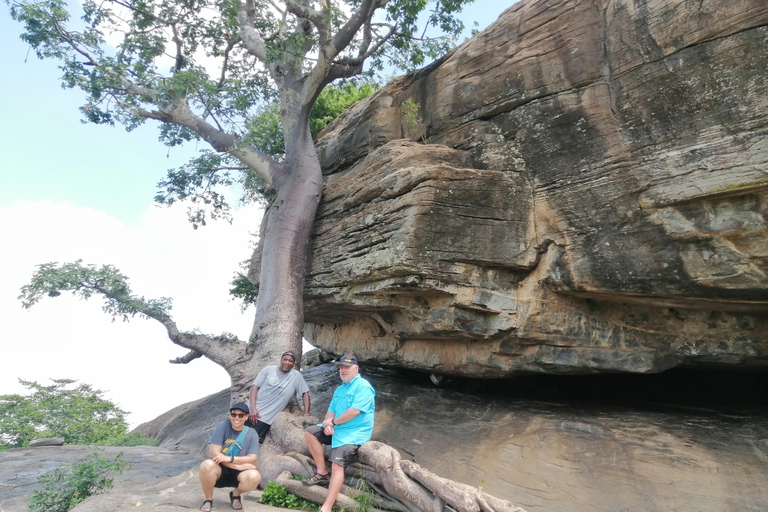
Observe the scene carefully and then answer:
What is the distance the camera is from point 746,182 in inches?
191

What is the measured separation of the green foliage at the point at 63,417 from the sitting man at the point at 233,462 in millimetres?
7719

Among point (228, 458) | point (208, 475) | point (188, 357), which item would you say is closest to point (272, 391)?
point (228, 458)

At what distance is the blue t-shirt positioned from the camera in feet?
15.4

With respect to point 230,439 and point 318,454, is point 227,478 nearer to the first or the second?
point 230,439

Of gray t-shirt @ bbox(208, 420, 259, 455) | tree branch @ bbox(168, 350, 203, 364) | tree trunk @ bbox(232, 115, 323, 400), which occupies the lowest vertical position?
gray t-shirt @ bbox(208, 420, 259, 455)

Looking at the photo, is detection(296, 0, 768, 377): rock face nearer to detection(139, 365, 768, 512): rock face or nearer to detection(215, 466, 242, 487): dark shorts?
detection(139, 365, 768, 512): rock face

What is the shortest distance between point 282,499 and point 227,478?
667 millimetres

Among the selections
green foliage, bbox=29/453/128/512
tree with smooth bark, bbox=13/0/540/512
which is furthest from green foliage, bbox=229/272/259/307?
green foliage, bbox=29/453/128/512

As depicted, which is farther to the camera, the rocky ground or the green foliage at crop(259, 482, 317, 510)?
the rocky ground

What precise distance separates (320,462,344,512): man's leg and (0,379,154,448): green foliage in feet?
28.2

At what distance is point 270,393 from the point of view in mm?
6535

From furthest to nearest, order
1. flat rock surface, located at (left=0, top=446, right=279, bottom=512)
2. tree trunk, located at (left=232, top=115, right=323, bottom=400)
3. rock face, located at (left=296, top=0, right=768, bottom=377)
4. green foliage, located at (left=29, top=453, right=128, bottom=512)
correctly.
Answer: tree trunk, located at (left=232, top=115, right=323, bottom=400) → rock face, located at (left=296, top=0, right=768, bottom=377) → green foliage, located at (left=29, top=453, right=128, bottom=512) → flat rock surface, located at (left=0, top=446, right=279, bottom=512)

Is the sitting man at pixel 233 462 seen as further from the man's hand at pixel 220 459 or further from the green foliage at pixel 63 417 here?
the green foliage at pixel 63 417

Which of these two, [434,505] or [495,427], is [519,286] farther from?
[434,505]
